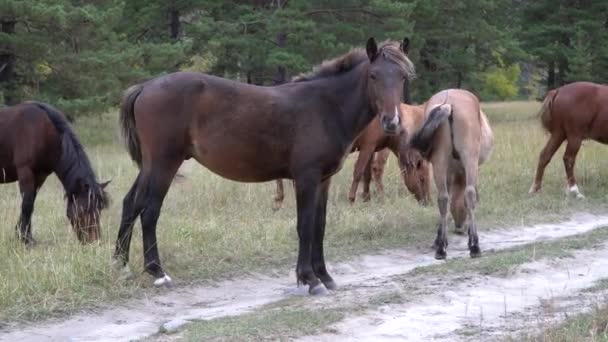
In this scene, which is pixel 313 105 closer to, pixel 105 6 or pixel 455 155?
pixel 455 155

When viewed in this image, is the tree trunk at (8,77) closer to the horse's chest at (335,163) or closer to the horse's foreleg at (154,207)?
the horse's foreleg at (154,207)

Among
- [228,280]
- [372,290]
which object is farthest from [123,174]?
[372,290]

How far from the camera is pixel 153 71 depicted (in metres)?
21.4

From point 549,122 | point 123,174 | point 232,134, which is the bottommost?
point 123,174

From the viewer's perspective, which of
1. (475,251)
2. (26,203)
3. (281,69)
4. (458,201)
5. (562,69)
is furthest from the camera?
(562,69)

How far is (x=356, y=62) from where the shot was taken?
7.34 metres

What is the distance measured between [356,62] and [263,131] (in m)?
1.12

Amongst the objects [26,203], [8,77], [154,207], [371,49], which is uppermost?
Answer: [371,49]

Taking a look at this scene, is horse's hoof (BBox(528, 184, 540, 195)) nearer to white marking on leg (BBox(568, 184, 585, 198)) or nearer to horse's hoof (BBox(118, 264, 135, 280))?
white marking on leg (BBox(568, 184, 585, 198))

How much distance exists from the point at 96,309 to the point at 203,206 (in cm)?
458

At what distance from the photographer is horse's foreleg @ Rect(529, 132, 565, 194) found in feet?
44.3

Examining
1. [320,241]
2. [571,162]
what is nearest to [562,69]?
[571,162]

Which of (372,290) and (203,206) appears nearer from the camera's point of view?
(372,290)

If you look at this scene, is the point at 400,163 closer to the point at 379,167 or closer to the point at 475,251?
the point at 379,167
